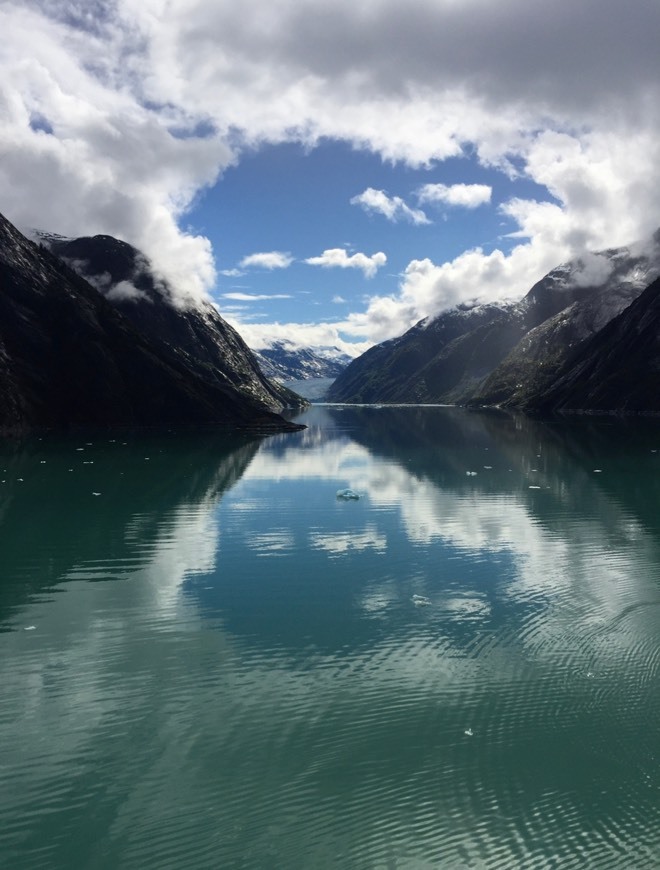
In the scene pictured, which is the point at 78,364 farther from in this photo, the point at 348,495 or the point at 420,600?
the point at 420,600

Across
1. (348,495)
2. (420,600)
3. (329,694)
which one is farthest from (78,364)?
(329,694)

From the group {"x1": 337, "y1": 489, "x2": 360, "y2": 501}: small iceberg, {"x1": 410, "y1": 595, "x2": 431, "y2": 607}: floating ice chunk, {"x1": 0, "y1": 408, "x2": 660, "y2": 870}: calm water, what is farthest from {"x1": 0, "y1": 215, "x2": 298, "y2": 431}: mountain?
{"x1": 410, "y1": 595, "x2": 431, "y2": 607}: floating ice chunk

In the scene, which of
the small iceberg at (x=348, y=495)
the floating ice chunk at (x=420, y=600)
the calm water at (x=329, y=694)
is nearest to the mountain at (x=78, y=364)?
the small iceberg at (x=348, y=495)

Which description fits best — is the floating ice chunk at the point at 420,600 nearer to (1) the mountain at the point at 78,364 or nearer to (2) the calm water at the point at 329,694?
(2) the calm water at the point at 329,694

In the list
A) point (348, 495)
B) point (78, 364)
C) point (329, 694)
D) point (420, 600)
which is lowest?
point (329, 694)

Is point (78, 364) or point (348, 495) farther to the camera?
point (78, 364)

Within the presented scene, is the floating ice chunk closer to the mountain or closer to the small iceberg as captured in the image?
the small iceberg

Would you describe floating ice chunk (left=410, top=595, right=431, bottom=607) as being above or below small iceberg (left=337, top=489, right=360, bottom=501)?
below
